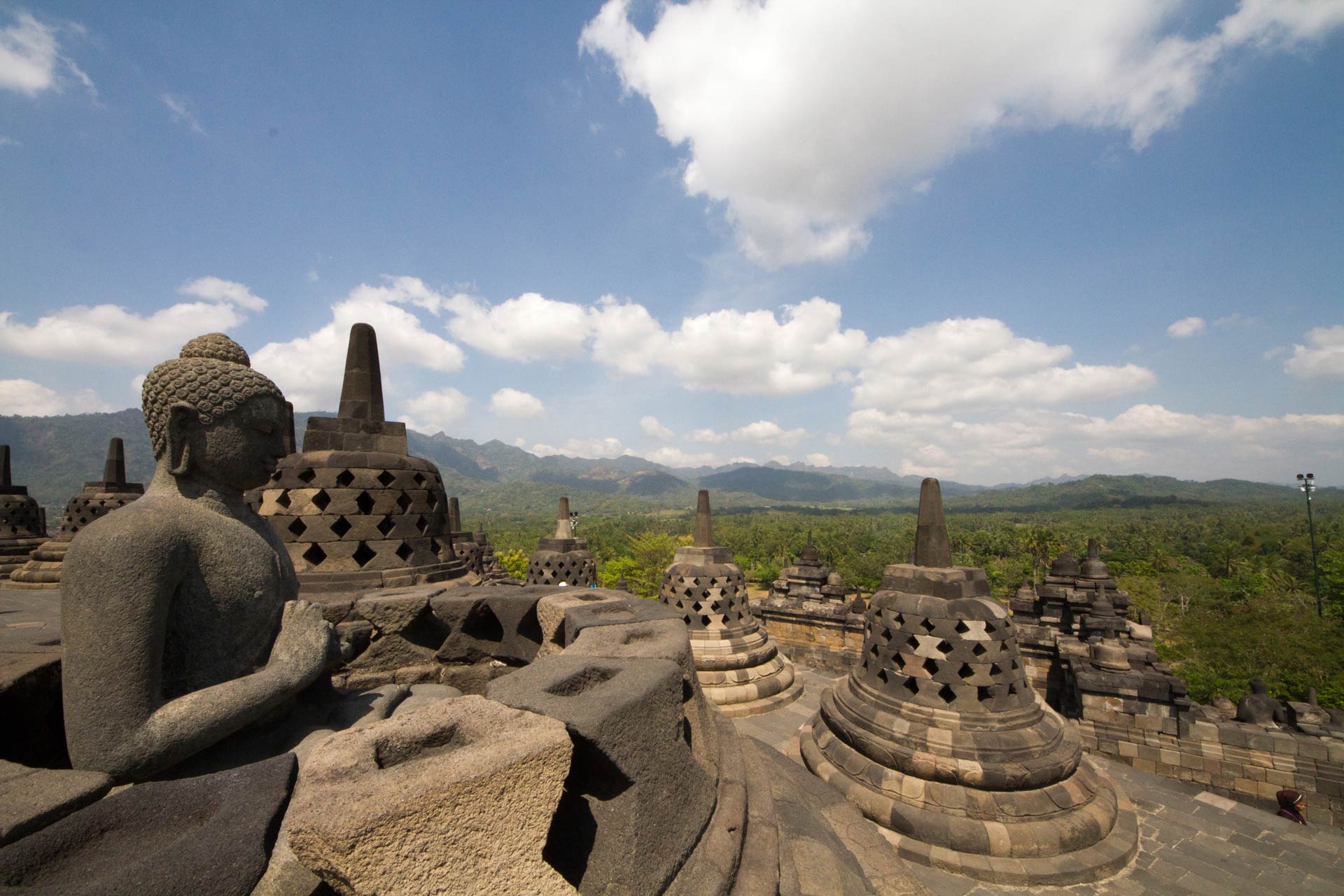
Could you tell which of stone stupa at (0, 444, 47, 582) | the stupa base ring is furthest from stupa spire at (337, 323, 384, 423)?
stone stupa at (0, 444, 47, 582)

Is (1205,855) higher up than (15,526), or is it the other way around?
(15,526)

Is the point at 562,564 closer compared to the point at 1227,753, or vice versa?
the point at 1227,753

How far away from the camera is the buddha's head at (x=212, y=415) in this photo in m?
1.99

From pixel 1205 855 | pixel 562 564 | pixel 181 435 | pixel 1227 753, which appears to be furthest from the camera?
pixel 562 564

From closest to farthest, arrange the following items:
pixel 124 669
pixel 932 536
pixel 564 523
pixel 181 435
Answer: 1. pixel 124 669
2. pixel 181 435
3. pixel 932 536
4. pixel 564 523

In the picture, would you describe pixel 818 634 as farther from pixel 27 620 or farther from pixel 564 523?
pixel 27 620

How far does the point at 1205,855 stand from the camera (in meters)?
5.37

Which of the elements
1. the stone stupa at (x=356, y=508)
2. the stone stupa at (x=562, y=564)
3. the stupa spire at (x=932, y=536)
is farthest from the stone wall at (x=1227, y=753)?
the stone stupa at (x=562, y=564)

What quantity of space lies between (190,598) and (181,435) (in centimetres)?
62

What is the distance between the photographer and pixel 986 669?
566cm

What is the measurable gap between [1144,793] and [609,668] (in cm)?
800

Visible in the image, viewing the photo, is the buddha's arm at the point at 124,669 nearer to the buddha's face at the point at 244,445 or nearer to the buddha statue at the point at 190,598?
the buddha statue at the point at 190,598

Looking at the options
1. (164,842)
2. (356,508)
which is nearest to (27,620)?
(356,508)

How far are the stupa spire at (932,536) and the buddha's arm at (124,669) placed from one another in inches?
243
